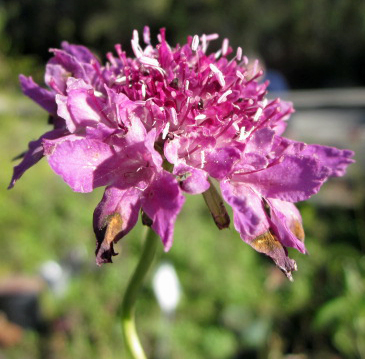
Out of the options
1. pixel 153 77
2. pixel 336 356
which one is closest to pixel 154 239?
pixel 153 77

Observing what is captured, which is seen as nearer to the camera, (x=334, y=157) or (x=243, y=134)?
(x=243, y=134)

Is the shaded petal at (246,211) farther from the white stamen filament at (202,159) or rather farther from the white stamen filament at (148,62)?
the white stamen filament at (148,62)

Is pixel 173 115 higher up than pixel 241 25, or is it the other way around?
pixel 173 115

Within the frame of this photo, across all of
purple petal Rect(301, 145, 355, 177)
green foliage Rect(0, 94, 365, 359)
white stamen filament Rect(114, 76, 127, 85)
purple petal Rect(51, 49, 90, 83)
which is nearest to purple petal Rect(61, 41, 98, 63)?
purple petal Rect(51, 49, 90, 83)

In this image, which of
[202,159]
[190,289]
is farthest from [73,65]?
[190,289]

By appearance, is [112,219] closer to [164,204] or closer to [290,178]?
[164,204]

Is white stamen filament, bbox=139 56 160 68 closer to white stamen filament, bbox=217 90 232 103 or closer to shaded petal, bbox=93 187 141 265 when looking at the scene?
white stamen filament, bbox=217 90 232 103

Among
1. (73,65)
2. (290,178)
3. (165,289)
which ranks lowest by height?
(165,289)

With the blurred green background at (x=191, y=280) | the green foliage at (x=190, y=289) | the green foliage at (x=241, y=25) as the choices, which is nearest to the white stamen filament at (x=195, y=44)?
the blurred green background at (x=191, y=280)
